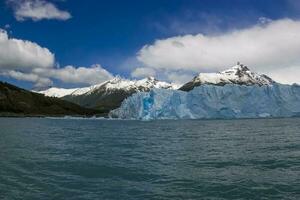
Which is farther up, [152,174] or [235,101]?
[235,101]

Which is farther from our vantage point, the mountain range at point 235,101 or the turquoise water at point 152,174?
the mountain range at point 235,101

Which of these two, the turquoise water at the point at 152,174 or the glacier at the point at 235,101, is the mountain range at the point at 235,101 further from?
the turquoise water at the point at 152,174

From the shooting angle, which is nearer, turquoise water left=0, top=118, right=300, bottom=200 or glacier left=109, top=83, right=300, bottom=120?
turquoise water left=0, top=118, right=300, bottom=200

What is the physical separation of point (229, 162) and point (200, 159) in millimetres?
2125

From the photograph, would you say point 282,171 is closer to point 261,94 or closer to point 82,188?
point 82,188

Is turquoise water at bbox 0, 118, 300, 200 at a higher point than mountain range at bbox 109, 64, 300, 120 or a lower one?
lower

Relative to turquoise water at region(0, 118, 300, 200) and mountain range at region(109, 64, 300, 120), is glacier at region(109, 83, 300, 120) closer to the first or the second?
mountain range at region(109, 64, 300, 120)

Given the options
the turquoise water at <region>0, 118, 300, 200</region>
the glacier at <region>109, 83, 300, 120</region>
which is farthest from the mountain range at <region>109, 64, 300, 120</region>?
the turquoise water at <region>0, 118, 300, 200</region>

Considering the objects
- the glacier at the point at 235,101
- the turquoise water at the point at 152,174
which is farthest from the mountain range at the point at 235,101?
the turquoise water at the point at 152,174

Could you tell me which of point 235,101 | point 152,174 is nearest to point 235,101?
point 235,101

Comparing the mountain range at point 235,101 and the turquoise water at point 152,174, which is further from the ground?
the mountain range at point 235,101

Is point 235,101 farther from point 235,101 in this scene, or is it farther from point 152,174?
point 152,174

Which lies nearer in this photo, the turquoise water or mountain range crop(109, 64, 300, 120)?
the turquoise water

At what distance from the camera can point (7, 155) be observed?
26797mm
